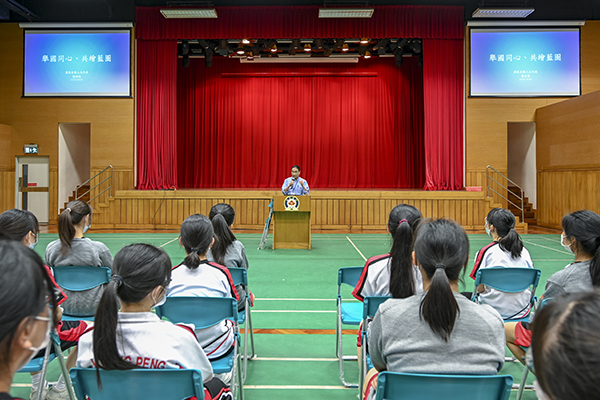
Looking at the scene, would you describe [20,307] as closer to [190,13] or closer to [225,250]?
[225,250]

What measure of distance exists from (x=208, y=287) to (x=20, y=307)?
6.36ft

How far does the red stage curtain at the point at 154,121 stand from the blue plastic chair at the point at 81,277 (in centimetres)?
1080

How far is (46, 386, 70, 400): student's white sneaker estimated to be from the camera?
2869 mm

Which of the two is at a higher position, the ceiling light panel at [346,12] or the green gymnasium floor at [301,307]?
the ceiling light panel at [346,12]

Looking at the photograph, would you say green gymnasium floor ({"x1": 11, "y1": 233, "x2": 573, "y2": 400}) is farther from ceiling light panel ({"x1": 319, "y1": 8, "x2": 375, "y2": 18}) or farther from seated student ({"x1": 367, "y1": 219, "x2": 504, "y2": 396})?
ceiling light panel ({"x1": 319, "y1": 8, "x2": 375, "y2": 18})

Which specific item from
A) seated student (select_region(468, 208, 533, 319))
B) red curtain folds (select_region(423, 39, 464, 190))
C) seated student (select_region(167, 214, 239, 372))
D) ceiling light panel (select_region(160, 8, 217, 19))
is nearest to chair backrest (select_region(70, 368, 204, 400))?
seated student (select_region(167, 214, 239, 372))

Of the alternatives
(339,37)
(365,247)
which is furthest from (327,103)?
(365,247)

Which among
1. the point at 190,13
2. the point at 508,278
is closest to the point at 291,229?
the point at 508,278

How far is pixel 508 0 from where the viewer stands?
41.4 feet

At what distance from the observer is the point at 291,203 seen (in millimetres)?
9203

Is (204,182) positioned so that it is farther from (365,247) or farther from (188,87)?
(365,247)

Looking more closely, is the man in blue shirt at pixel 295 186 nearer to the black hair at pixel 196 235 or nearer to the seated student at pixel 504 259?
the seated student at pixel 504 259

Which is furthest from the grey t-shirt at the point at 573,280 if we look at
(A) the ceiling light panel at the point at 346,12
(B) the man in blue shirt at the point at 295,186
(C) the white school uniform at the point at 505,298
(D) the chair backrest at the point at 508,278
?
(A) the ceiling light panel at the point at 346,12

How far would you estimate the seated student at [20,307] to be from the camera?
828 mm
